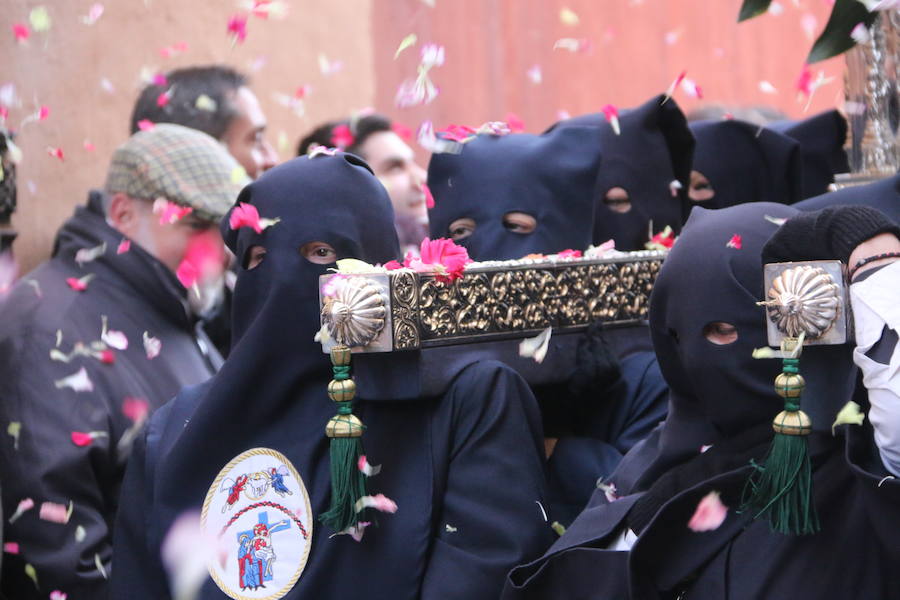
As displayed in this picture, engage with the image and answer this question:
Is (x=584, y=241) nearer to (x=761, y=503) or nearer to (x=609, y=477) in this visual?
(x=609, y=477)

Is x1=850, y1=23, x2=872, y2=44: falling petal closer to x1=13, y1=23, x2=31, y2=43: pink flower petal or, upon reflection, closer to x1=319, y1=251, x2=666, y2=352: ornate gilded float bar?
x1=319, y1=251, x2=666, y2=352: ornate gilded float bar

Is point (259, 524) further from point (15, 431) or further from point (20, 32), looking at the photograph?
point (20, 32)

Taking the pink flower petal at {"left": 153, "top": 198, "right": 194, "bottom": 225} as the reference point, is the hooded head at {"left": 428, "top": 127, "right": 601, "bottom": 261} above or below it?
above

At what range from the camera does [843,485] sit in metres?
2.44

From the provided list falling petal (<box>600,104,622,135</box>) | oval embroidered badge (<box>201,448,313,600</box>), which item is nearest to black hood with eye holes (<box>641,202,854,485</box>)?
oval embroidered badge (<box>201,448,313,600</box>)

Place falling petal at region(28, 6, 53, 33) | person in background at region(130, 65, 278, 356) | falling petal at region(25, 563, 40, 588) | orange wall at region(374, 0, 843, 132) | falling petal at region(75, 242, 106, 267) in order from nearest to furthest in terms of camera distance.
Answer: falling petal at region(25, 563, 40, 588) → falling petal at region(75, 242, 106, 267) → person in background at region(130, 65, 278, 356) → falling petal at region(28, 6, 53, 33) → orange wall at region(374, 0, 843, 132)

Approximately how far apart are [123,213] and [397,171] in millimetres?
1377

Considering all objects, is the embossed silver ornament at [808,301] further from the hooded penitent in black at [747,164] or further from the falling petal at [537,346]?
the hooded penitent in black at [747,164]

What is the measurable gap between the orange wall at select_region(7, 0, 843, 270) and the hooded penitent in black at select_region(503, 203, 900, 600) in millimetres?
3092

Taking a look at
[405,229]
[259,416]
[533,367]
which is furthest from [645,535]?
[405,229]

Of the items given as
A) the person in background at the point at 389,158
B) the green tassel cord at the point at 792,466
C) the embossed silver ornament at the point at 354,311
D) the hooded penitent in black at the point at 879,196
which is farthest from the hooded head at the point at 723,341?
the person in background at the point at 389,158

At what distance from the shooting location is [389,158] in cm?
532

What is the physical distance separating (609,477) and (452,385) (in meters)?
0.42

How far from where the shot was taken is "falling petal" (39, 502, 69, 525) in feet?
11.6
